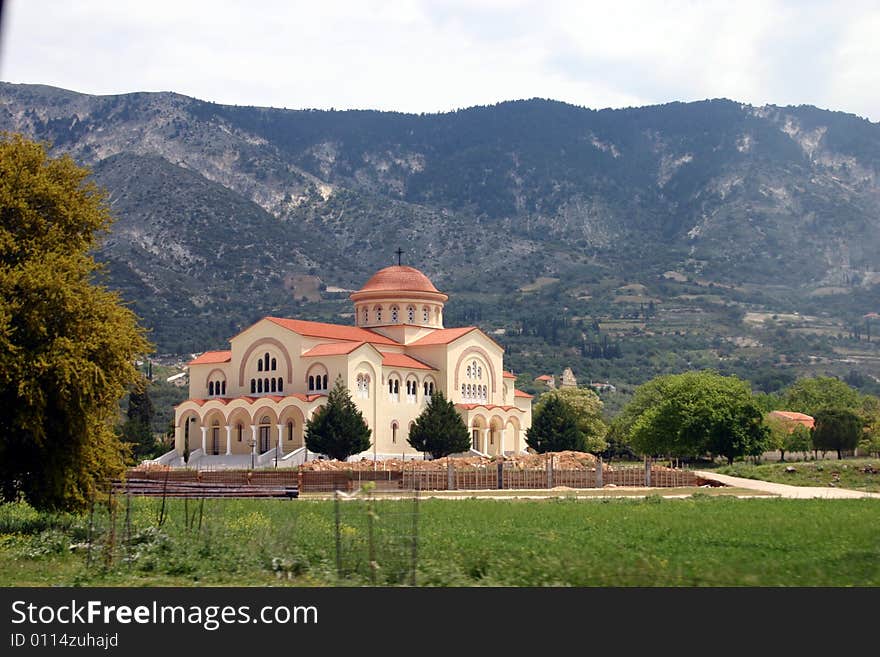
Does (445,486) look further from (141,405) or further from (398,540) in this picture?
(141,405)

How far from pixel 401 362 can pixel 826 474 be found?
119 feet

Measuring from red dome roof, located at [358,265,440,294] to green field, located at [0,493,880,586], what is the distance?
61991mm

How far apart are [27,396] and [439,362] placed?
66735mm

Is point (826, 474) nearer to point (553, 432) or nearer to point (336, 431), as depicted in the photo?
point (553, 432)

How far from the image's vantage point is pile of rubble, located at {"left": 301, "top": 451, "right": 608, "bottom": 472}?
64.9 metres

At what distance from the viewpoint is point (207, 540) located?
22.4m

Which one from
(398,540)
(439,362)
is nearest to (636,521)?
(398,540)

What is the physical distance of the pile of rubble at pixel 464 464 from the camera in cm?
6494

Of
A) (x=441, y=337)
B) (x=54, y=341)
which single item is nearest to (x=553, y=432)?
(x=441, y=337)

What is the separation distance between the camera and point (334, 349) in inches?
3250

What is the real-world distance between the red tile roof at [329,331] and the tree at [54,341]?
57.0 meters

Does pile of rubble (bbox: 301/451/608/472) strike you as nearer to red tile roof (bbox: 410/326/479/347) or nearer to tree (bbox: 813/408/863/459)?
red tile roof (bbox: 410/326/479/347)

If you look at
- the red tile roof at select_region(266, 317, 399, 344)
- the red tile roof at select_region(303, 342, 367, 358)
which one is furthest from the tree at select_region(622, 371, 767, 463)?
the red tile roof at select_region(266, 317, 399, 344)

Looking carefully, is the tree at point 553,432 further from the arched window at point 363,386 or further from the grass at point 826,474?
the grass at point 826,474
